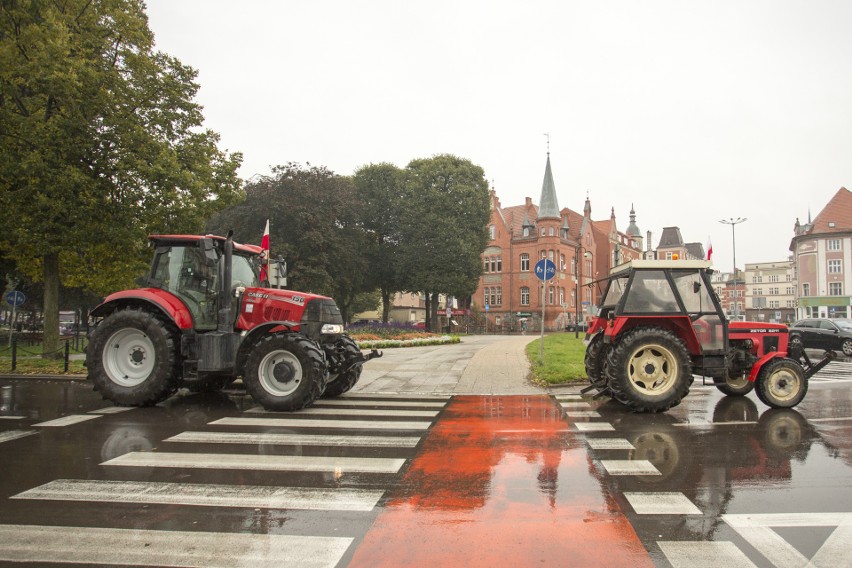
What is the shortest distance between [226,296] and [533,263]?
59.1m

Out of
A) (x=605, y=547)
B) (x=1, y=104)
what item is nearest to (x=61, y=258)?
(x=1, y=104)

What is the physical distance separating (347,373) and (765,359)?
23.1ft

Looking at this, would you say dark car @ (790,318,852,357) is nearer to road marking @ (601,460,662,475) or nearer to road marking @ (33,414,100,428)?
road marking @ (601,460,662,475)

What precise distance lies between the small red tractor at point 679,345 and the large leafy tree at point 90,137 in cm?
1138

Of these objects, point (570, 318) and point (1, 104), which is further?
point (570, 318)

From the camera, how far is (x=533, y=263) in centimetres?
6550

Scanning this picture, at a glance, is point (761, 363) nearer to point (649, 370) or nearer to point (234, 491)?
point (649, 370)

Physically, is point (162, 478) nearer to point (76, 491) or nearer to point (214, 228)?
point (76, 491)

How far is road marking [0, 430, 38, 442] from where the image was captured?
6574mm

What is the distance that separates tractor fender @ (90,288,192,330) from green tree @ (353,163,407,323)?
118 ft

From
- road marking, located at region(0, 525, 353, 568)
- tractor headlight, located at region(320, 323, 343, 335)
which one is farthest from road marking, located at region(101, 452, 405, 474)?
tractor headlight, located at region(320, 323, 343, 335)

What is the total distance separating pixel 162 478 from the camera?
197 inches

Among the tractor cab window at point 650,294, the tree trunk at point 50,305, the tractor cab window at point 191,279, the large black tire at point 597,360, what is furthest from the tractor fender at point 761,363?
the tree trunk at point 50,305

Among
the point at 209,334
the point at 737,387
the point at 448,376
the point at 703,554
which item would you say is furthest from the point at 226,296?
the point at 737,387
